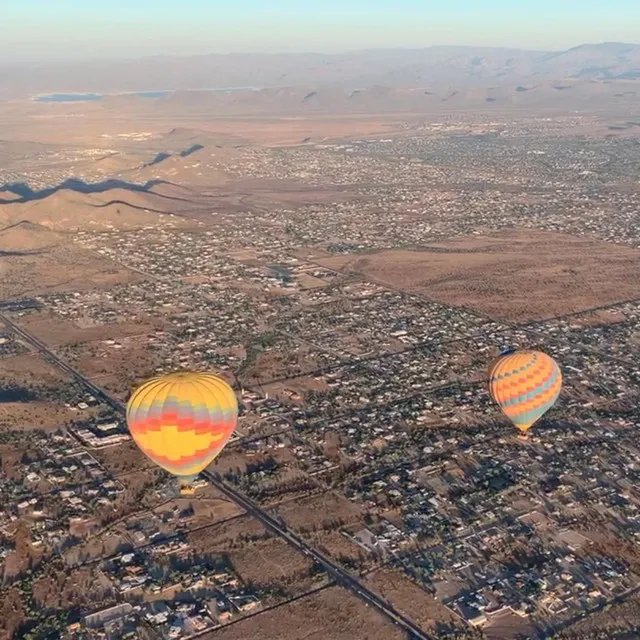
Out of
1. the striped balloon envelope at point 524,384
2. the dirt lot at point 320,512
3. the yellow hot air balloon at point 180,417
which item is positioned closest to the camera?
the yellow hot air balloon at point 180,417

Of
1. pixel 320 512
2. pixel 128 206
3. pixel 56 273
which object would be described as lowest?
→ pixel 320 512

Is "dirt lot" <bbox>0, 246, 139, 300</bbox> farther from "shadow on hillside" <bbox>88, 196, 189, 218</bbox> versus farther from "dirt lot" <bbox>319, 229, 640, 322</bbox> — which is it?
"dirt lot" <bbox>319, 229, 640, 322</bbox>

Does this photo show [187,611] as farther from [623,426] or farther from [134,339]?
[134,339]

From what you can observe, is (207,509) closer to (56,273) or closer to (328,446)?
(328,446)

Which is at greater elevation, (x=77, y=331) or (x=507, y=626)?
(x=77, y=331)

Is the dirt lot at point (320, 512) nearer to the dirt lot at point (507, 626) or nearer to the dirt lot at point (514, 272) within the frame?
the dirt lot at point (507, 626)

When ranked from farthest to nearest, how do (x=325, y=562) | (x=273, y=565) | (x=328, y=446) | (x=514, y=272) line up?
1. (x=514, y=272)
2. (x=328, y=446)
3. (x=325, y=562)
4. (x=273, y=565)

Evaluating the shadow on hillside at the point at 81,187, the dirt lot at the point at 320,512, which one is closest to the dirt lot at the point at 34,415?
the dirt lot at the point at 320,512

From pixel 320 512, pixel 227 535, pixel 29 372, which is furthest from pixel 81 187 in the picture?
pixel 227 535
